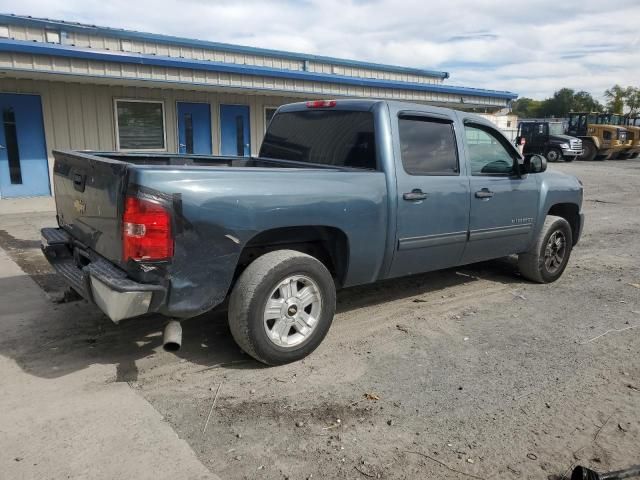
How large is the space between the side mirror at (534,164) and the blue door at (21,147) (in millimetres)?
10274

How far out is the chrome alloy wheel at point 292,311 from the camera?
149 inches

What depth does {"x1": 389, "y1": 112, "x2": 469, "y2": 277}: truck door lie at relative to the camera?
447cm

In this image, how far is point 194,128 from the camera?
13.9 m

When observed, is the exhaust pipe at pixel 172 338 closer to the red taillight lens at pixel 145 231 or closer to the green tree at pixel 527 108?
the red taillight lens at pixel 145 231

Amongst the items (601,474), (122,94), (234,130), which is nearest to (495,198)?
(601,474)

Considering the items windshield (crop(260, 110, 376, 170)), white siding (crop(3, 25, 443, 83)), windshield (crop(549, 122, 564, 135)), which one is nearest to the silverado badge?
windshield (crop(260, 110, 376, 170))

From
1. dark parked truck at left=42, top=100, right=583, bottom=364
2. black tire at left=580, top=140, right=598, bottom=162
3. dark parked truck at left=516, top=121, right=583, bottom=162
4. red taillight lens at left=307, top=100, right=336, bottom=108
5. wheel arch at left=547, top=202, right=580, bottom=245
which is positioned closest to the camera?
dark parked truck at left=42, top=100, right=583, bottom=364

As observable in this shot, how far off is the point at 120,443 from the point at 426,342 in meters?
2.49

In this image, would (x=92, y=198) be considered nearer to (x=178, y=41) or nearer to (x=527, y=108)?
(x=178, y=41)

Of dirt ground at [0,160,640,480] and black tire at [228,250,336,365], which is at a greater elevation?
black tire at [228,250,336,365]

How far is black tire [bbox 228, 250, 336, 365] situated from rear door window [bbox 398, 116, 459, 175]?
4.31ft

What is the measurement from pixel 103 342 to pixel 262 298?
1.48 metres

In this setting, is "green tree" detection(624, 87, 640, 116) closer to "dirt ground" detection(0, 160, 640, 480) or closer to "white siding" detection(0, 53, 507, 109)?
"white siding" detection(0, 53, 507, 109)

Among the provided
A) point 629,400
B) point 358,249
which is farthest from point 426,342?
point 629,400
